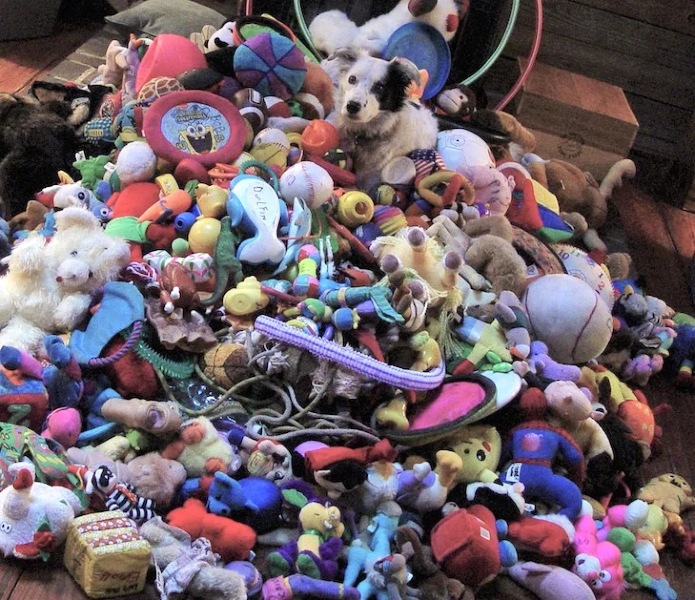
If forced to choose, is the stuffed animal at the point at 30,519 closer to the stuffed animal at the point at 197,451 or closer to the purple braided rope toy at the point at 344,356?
the stuffed animal at the point at 197,451

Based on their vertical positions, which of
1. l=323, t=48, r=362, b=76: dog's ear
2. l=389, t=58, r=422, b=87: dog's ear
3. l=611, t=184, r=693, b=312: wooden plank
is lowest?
l=611, t=184, r=693, b=312: wooden plank

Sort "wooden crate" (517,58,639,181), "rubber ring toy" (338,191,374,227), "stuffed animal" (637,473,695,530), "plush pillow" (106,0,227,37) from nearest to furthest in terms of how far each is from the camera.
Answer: "stuffed animal" (637,473,695,530)
"rubber ring toy" (338,191,374,227)
"plush pillow" (106,0,227,37)
"wooden crate" (517,58,639,181)

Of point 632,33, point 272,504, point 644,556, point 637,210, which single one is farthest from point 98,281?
point 632,33

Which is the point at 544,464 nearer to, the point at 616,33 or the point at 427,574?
the point at 427,574

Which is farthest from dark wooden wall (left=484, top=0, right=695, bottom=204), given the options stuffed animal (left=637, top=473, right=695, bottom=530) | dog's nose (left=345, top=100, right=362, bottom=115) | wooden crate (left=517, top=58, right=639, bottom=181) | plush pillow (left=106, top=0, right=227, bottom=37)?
stuffed animal (left=637, top=473, right=695, bottom=530)

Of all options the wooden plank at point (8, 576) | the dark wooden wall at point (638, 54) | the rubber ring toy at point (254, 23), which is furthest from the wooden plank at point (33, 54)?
the wooden plank at point (8, 576)

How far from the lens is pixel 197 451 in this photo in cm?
118

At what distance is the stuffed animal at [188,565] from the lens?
1.01 m

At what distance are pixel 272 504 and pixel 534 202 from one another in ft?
3.81

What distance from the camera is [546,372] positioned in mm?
1445

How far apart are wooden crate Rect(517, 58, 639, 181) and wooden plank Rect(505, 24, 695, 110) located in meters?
0.41

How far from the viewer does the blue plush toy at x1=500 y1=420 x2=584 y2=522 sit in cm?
127

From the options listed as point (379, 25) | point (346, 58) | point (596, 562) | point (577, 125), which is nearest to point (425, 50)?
point (379, 25)

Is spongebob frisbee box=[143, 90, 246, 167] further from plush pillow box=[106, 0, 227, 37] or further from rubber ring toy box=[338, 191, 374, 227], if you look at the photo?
plush pillow box=[106, 0, 227, 37]
